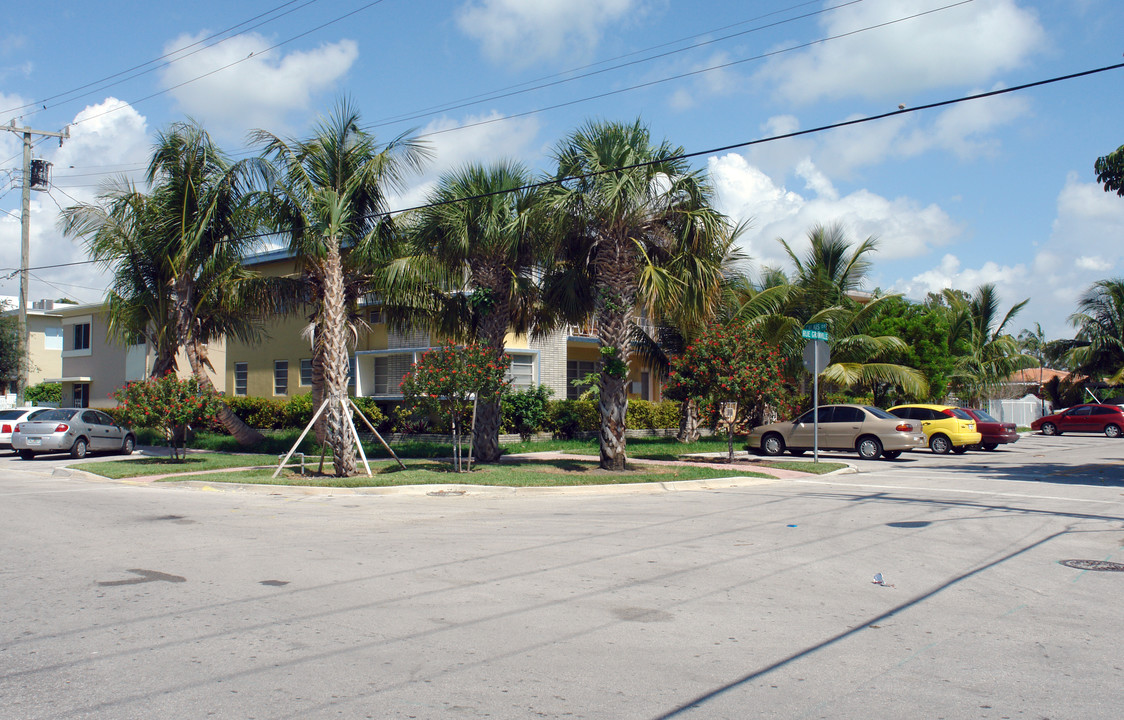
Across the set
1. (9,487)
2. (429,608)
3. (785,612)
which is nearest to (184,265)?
(9,487)

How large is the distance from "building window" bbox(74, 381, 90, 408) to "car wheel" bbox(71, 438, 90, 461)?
810 inches

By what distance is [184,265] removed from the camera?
23.1m

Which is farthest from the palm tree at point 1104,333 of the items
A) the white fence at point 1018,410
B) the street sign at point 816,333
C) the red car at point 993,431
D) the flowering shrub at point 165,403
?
the flowering shrub at point 165,403

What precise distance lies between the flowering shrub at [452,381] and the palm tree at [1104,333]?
3936 centimetres

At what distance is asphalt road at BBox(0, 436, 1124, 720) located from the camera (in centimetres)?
490

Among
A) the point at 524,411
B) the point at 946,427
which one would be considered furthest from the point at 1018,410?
the point at 524,411

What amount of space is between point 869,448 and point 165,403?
714 inches

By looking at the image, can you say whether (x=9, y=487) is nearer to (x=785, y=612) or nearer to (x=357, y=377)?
(x=357, y=377)

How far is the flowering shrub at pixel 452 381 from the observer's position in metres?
17.5

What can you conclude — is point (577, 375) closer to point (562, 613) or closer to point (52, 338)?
point (562, 613)

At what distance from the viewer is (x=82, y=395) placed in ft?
146

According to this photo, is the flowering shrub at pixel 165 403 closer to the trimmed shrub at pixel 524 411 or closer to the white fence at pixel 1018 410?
the trimmed shrub at pixel 524 411

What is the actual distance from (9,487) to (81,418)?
29.9 ft

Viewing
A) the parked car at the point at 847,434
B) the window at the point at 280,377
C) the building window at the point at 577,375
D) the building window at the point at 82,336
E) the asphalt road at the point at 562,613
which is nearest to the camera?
the asphalt road at the point at 562,613
